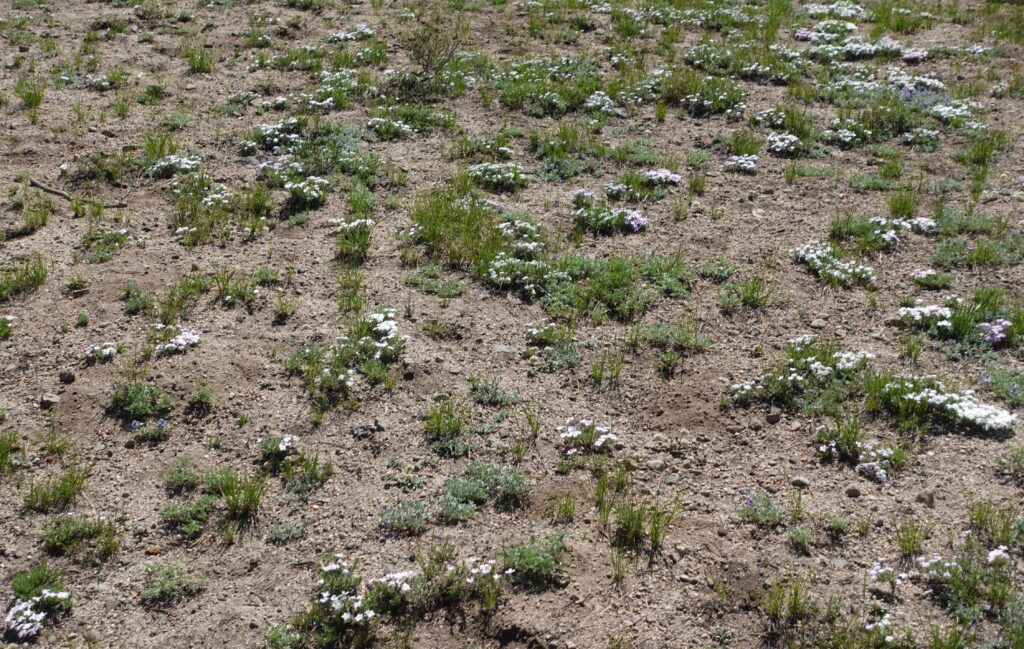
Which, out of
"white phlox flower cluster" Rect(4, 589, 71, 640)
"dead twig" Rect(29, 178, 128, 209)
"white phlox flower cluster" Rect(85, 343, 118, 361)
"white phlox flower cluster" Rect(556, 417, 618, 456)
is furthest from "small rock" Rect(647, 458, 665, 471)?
"dead twig" Rect(29, 178, 128, 209)

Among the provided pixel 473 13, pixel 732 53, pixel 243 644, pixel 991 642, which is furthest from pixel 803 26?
pixel 243 644

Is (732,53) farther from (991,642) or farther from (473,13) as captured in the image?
(991,642)

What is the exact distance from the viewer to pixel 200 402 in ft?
28.3

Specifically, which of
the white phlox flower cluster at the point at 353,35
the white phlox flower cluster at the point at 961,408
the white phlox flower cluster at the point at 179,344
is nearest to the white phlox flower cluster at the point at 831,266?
the white phlox flower cluster at the point at 961,408

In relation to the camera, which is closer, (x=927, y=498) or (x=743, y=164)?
(x=927, y=498)

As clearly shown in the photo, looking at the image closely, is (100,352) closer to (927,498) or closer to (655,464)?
(655,464)

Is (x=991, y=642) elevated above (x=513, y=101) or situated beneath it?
situated beneath

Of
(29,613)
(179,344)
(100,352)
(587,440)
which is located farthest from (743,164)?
(29,613)

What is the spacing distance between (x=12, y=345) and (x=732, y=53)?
13689 millimetres

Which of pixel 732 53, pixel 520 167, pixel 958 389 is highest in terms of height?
pixel 732 53

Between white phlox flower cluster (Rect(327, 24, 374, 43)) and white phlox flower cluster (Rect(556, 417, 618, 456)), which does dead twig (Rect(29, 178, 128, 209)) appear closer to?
white phlox flower cluster (Rect(327, 24, 374, 43))

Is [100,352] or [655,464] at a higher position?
[100,352]

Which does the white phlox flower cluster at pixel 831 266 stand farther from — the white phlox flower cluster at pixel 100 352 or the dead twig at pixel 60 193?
the dead twig at pixel 60 193

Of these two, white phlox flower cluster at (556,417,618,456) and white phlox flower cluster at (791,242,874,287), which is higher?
white phlox flower cluster at (791,242,874,287)
